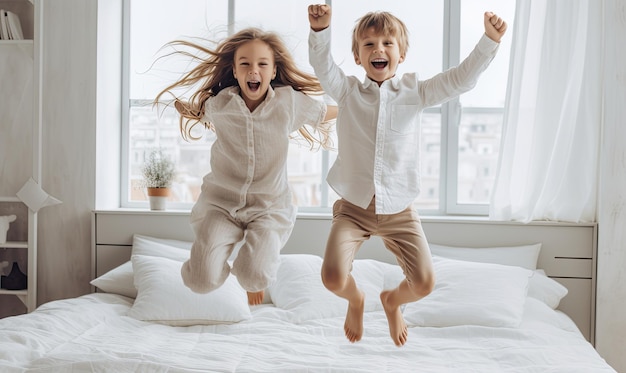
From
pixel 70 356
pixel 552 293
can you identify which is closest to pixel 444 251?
pixel 552 293

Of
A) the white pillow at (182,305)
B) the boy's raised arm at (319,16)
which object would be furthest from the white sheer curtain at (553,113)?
the boy's raised arm at (319,16)

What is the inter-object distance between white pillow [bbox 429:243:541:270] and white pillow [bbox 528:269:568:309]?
0.10 m

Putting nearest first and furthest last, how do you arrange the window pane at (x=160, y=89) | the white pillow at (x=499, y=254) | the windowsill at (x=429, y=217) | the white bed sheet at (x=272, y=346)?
the white bed sheet at (x=272, y=346) < the white pillow at (x=499, y=254) < the windowsill at (x=429, y=217) < the window pane at (x=160, y=89)

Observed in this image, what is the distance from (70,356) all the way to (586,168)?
2.49 meters

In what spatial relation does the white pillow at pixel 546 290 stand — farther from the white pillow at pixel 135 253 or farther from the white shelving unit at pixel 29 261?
the white shelving unit at pixel 29 261

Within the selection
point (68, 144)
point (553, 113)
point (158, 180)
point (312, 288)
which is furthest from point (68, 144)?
point (553, 113)

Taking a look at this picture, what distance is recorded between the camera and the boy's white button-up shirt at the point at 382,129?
6.06ft

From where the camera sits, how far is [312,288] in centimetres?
310

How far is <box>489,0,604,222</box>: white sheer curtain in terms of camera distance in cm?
336

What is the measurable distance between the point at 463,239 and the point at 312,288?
2.88 feet

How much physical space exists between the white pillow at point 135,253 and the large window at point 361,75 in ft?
1.26

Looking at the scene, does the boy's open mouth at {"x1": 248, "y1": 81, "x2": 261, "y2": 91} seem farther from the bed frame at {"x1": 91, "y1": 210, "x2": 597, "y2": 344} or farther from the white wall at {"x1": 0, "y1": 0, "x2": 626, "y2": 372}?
the white wall at {"x1": 0, "y1": 0, "x2": 626, "y2": 372}

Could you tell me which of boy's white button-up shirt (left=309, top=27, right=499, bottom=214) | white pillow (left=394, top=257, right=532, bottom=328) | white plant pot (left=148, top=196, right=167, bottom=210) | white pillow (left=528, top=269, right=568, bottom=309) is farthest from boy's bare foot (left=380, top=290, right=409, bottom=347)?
white plant pot (left=148, top=196, right=167, bottom=210)

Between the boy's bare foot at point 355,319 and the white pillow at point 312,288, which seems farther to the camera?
the white pillow at point 312,288
